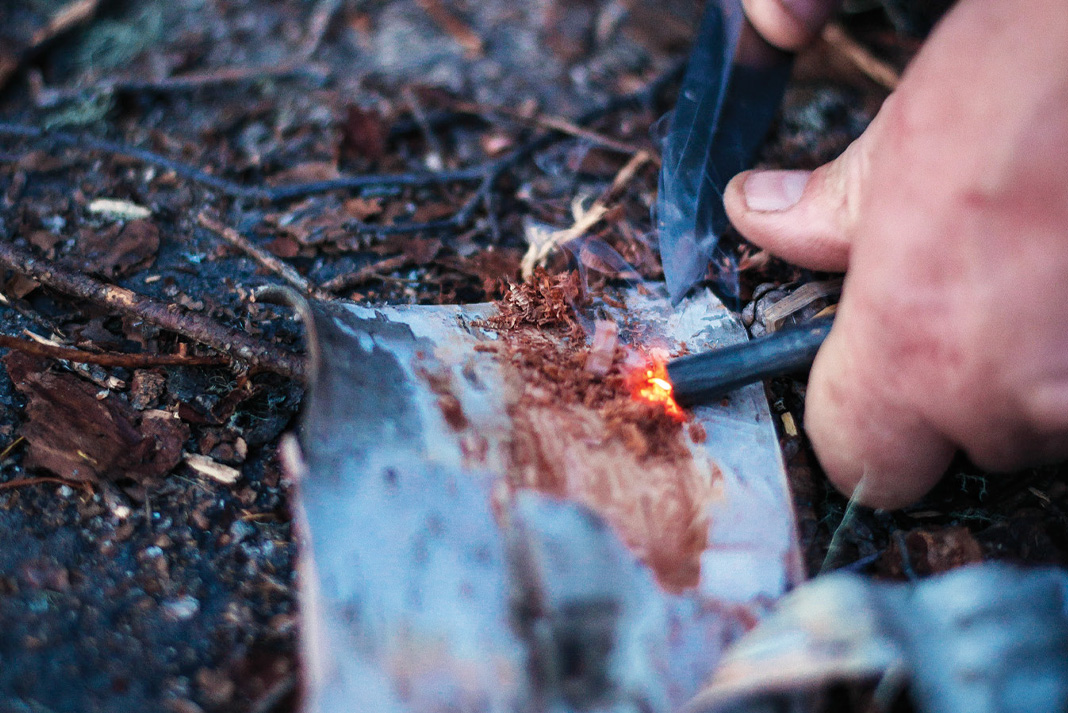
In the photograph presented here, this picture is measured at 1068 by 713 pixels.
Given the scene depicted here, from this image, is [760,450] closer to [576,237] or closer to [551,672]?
[551,672]

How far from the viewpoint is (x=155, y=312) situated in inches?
71.3

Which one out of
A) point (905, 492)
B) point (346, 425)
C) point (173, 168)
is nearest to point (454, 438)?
point (346, 425)

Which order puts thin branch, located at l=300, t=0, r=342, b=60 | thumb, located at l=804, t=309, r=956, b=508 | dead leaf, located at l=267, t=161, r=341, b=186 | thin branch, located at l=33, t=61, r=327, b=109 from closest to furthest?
thumb, located at l=804, t=309, r=956, b=508, dead leaf, located at l=267, t=161, r=341, b=186, thin branch, located at l=33, t=61, r=327, b=109, thin branch, located at l=300, t=0, r=342, b=60

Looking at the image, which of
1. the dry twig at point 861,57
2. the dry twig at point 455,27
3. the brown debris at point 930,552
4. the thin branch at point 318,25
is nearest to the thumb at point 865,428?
the brown debris at point 930,552

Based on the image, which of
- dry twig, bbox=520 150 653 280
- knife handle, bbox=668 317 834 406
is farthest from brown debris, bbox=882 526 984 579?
dry twig, bbox=520 150 653 280

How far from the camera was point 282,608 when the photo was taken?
149 cm

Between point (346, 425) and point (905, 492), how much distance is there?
1196mm

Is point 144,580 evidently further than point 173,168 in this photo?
No

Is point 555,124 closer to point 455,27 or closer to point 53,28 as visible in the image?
point 455,27

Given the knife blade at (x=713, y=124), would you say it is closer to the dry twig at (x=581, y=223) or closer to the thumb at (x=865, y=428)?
the dry twig at (x=581, y=223)

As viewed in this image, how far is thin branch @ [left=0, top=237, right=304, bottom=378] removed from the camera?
173 centimetres

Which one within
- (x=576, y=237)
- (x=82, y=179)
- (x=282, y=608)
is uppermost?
(x=576, y=237)

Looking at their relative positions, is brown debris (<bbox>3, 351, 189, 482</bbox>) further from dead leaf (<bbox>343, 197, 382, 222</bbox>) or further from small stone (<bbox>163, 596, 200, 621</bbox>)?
dead leaf (<bbox>343, 197, 382, 222</bbox>)

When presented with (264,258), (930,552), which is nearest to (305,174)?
(264,258)
